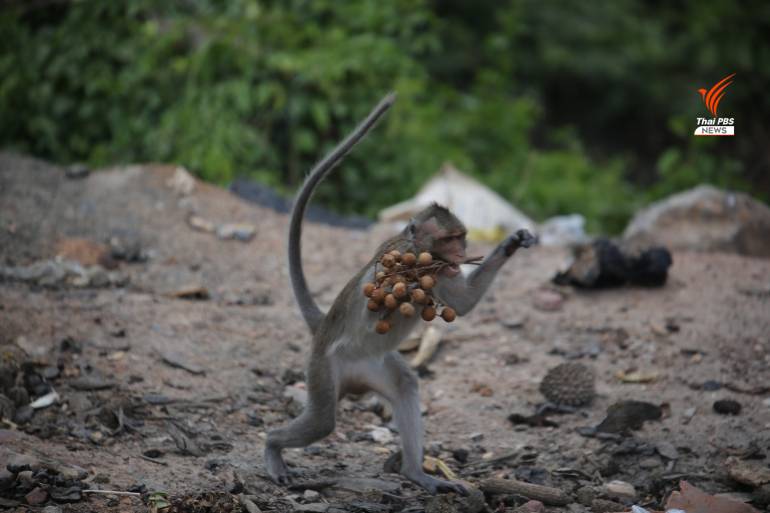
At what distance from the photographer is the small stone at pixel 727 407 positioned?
17.6 feet

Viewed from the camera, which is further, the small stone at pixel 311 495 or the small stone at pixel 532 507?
the small stone at pixel 311 495

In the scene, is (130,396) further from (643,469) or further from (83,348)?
(643,469)

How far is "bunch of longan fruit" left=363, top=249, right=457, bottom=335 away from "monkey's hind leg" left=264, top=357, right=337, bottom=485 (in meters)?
0.41

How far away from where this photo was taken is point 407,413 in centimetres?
478

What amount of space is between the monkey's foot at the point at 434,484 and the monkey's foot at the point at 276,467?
0.61m

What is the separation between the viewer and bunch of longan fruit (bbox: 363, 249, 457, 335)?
4.38m

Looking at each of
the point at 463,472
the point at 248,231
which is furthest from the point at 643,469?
the point at 248,231

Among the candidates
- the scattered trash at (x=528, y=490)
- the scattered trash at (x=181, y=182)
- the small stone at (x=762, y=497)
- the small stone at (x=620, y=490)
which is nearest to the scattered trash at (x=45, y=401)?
the scattered trash at (x=528, y=490)

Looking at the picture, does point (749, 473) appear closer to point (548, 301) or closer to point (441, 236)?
point (441, 236)

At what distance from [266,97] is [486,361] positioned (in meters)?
4.72

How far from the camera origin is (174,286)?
23.8 ft

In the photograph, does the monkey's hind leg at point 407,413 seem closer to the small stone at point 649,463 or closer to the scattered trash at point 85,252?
the small stone at point 649,463

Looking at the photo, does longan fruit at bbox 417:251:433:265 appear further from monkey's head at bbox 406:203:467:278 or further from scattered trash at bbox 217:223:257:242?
scattered trash at bbox 217:223:257:242

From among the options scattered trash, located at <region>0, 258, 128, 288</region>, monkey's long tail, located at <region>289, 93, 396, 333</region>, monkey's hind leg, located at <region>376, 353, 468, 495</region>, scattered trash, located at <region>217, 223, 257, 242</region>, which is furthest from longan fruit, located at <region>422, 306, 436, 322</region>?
scattered trash, located at <region>217, 223, 257, 242</region>
